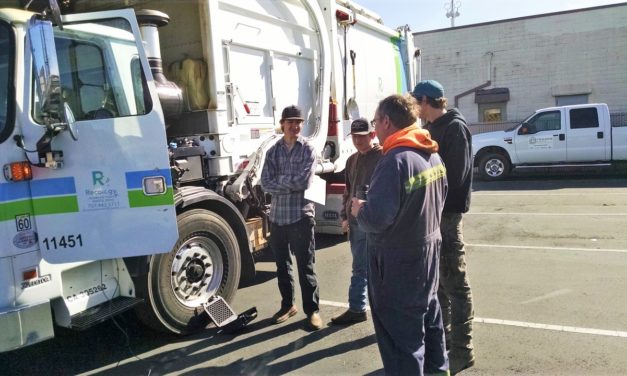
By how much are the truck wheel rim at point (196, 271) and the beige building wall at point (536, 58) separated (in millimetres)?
16955

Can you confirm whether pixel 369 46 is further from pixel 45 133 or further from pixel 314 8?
pixel 45 133

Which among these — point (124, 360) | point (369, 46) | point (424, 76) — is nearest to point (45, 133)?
point (124, 360)

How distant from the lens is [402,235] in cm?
268

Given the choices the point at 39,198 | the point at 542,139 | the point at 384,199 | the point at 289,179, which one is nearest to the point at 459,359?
the point at 384,199

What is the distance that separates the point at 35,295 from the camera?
332 cm

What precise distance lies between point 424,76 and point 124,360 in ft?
67.8

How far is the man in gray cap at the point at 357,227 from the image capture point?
14.0 ft

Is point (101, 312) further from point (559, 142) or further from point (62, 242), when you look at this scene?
point (559, 142)

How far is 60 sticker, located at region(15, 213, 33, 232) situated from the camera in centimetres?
324

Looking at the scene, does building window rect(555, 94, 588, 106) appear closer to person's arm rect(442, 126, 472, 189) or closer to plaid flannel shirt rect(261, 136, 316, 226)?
plaid flannel shirt rect(261, 136, 316, 226)

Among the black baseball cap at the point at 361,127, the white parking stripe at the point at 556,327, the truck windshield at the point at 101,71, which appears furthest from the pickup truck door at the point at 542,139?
the truck windshield at the point at 101,71

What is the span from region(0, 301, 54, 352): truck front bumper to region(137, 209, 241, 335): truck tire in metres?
0.73

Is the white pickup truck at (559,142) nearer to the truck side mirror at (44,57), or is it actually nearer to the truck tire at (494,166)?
the truck tire at (494,166)

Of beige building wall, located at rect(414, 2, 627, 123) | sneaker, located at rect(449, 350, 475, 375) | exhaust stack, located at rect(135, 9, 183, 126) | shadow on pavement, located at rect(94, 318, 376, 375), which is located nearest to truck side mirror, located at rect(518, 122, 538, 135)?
beige building wall, located at rect(414, 2, 627, 123)
